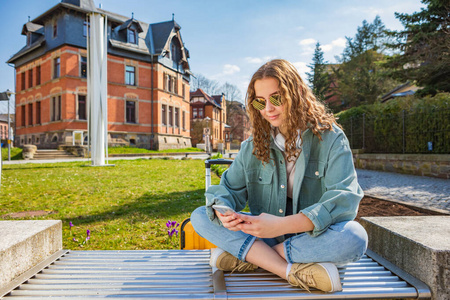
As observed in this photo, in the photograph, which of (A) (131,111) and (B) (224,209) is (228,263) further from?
(A) (131,111)

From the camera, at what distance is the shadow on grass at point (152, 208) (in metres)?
4.83

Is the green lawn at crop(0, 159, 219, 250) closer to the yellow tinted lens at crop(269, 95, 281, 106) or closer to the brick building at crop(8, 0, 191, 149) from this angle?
the yellow tinted lens at crop(269, 95, 281, 106)

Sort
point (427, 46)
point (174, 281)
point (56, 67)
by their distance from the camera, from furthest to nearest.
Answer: point (56, 67)
point (427, 46)
point (174, 281)

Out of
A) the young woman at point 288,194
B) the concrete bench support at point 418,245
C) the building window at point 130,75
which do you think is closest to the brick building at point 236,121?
the building window at point 130,75

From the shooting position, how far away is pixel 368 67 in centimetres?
3119

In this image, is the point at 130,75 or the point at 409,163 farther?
the point at 130,75

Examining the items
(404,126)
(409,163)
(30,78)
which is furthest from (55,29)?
(409,163)

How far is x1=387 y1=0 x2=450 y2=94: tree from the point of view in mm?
12156

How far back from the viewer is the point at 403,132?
1135 centimetres

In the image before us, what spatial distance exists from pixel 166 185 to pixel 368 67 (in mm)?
29559

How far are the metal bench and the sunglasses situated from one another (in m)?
1.12

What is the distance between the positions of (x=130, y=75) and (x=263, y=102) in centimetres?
3051

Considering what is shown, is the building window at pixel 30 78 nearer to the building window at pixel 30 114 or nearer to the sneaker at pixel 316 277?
the building window at pixel 30 114

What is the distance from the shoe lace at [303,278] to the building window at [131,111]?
30075mm
